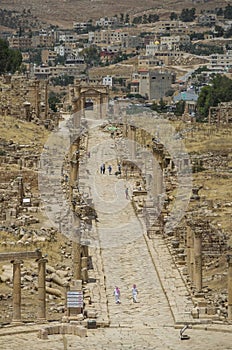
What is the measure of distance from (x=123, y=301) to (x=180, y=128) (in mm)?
52251

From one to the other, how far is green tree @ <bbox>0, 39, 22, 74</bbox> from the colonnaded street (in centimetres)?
4678

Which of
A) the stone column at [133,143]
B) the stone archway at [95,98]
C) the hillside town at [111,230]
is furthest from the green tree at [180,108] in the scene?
the stone column at [133,143]

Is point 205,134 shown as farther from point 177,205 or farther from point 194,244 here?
point 194,244

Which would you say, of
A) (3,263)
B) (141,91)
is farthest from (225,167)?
(141,91)

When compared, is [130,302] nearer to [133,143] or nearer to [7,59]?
[133,143]

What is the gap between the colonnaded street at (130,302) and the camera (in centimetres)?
3325

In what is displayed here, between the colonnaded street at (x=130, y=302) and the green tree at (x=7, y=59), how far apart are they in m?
46.8

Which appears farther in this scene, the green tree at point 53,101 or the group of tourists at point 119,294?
the green tree at point 53,101

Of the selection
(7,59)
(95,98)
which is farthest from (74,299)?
(95,98)

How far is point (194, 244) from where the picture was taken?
39438 millimetres

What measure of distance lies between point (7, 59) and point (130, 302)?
6764 centimetres

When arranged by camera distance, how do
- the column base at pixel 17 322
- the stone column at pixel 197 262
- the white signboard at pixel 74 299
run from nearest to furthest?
the column base at pixel 17 322 < the white signboard at pixel 74 299 < the stone column at pixel 197 262

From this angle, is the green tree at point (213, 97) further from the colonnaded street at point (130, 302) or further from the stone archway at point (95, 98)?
the colonnaded street at point (130, 302)

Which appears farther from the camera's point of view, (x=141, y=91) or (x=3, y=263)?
(x=141, y=91)
